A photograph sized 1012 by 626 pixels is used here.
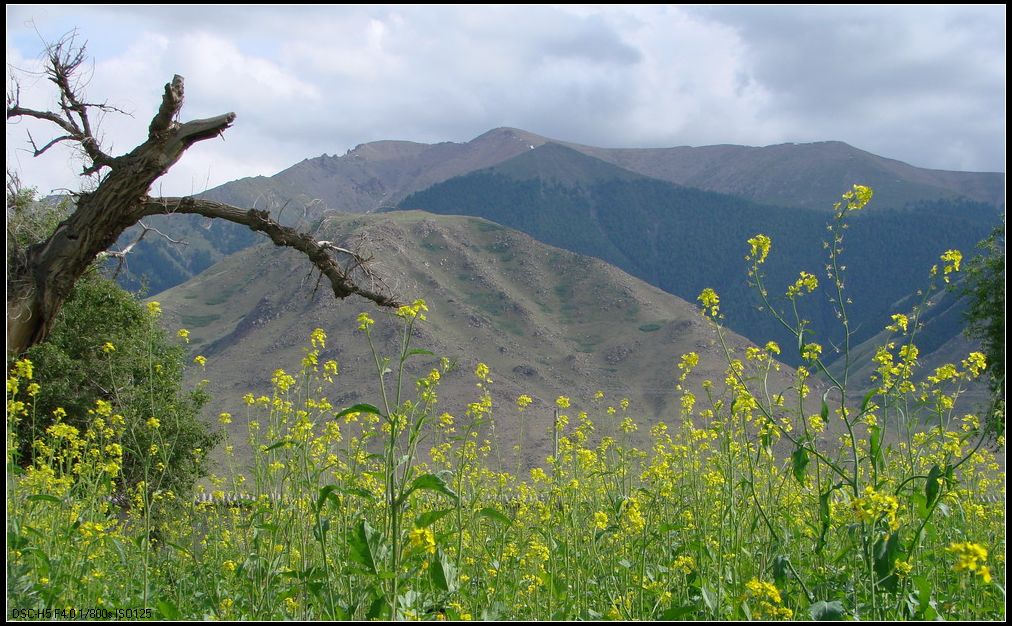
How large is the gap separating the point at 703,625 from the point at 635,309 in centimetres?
12938

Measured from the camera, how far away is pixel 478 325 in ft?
390

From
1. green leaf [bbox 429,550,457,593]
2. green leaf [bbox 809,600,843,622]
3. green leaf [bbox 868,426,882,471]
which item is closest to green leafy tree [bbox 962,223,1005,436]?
green leaf [bbox 868,426,882,471]

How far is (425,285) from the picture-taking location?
127 m

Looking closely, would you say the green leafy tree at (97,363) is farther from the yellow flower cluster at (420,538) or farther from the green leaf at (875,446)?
the green leaf at (875,446)

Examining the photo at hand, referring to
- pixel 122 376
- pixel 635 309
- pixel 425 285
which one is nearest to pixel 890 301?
pixel 635 309

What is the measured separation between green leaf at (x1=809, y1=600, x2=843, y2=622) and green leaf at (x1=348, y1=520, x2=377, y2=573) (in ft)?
6.22

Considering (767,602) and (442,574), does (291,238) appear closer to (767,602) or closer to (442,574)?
(442,574)

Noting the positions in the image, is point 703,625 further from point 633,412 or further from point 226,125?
point 633,412

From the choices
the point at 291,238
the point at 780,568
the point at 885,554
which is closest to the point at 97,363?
the point at 291,238

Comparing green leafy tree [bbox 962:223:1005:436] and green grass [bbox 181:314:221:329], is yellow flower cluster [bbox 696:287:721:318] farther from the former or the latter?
green grass [bbox 181:314:221:329]

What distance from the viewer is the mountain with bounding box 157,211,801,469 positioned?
93500 mm

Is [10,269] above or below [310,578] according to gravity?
above

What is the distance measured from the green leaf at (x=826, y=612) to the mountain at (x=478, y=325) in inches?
2778

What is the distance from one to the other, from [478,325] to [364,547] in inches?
4537
